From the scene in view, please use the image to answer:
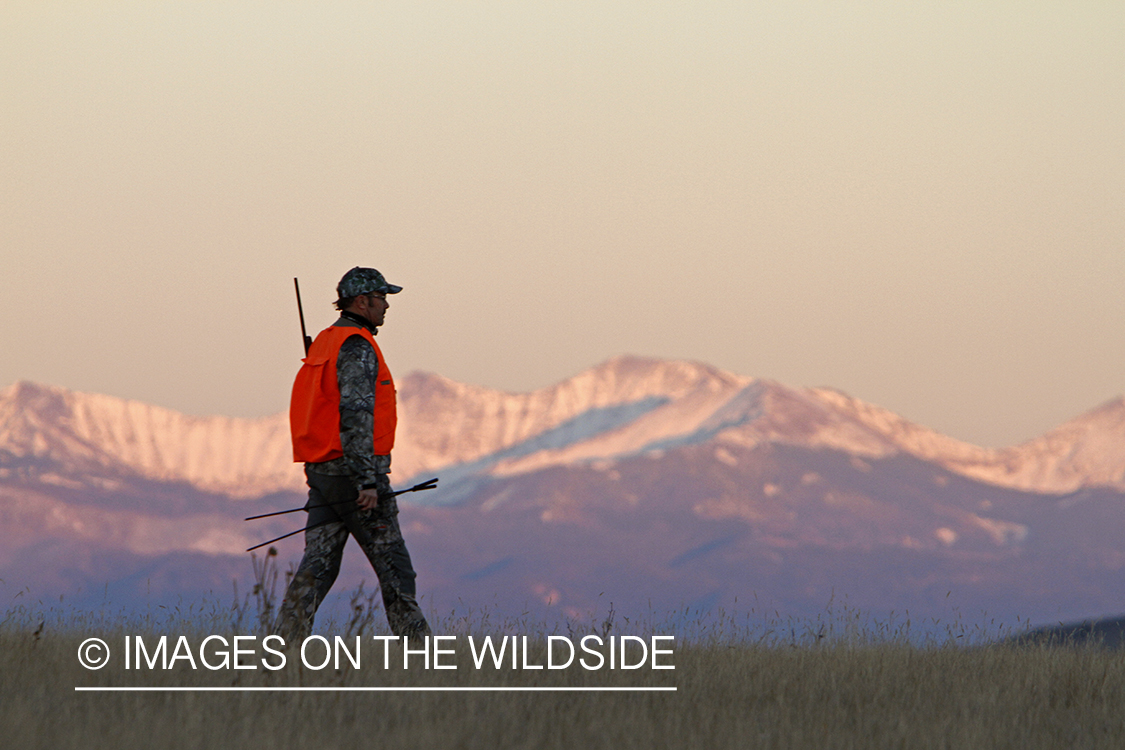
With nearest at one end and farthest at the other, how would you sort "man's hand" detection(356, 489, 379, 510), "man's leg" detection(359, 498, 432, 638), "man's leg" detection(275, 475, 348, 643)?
"man's hand" detection(356, 489, 379, 510) → "man's leg" detection(275, 475, 348, 643) → "man's leg" detection(359, 498, 432, 638)

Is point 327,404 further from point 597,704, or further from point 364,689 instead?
point 597,704

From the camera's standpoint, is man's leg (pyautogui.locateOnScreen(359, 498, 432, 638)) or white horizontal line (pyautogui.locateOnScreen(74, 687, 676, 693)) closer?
white horizontal line (pyautogui.locateOnScreen(74, 687, 676, 693))

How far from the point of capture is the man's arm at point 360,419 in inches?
322

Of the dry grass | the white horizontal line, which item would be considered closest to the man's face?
the dry grass

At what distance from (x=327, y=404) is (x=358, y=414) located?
232 millimetres

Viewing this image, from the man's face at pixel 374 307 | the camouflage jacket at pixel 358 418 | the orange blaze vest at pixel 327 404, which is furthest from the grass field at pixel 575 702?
the man's face at pixel 374 307

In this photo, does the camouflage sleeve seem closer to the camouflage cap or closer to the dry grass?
the camouflage cap

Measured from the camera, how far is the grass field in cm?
625

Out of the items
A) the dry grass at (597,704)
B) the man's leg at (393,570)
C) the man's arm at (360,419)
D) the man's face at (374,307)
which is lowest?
the dry grass at (597,704)

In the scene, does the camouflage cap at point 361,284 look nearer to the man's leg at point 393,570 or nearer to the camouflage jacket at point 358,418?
the camouflage jacket at point 358,418

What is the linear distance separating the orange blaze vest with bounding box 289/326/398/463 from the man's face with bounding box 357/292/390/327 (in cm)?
13

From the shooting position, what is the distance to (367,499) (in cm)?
812

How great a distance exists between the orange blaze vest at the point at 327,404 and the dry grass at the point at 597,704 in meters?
0.92

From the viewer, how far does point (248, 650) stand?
310 inches
